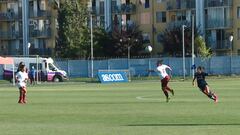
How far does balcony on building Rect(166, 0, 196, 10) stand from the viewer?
99688 mm

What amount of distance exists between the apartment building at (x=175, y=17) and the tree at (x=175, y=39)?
8.69ft

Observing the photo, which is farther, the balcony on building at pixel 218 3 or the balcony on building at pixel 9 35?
the balcony on building at pixel 9 35

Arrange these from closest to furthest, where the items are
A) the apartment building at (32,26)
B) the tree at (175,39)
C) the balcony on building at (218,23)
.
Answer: the tree at (175,39)
the balcony on building at (218,23)
the apartment building at (32,26)

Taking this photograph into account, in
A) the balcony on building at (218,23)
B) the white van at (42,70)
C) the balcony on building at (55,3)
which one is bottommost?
the white van at (42,70)

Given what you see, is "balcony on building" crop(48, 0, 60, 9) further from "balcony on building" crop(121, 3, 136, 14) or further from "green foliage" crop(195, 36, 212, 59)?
"green foliage" crop(195, 36, 212, 59)

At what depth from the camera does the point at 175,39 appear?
9544cm

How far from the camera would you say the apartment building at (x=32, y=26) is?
113375 mm

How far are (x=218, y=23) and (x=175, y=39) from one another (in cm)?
688

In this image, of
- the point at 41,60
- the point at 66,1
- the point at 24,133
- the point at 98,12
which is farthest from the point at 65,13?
the point at 24,133

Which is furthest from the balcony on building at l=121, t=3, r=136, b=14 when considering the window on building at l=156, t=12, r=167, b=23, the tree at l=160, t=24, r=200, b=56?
the tree at l=160, t=24, r=200, b=56

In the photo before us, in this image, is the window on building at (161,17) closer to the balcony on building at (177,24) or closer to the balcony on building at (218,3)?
the balcony on building at (177,24)

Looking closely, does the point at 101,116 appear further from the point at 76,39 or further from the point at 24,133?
the point at 76,39

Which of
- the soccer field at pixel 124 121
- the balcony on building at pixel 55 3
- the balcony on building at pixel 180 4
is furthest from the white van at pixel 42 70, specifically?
the soccer field at pixel 124 121

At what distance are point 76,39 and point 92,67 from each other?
7.45 m
